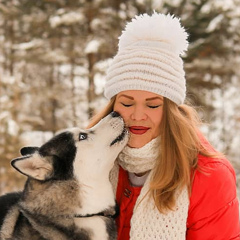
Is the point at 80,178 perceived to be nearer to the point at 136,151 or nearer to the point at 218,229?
the point at 136,151

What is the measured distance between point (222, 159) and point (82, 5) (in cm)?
928

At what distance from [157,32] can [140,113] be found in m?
0.54

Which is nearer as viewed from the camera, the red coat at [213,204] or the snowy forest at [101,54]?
the red coat at [213,204]

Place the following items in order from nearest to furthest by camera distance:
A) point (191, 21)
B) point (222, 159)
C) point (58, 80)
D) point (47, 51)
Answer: point (222, 159), point (191, 21), point (47, 51), point (58, 80)

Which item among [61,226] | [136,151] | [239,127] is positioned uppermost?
[239,127]

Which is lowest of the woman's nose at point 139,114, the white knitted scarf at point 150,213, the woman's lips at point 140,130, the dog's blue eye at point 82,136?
the white knitted scarf at point 150,213

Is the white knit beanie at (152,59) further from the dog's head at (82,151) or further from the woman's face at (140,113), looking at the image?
the dog's head at (82,151)

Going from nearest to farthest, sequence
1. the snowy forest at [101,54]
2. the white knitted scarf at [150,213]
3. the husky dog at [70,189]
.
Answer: the husky dog at [70,189] → the white knitted scarf at [150,213] → the snowy forest at [101,54]

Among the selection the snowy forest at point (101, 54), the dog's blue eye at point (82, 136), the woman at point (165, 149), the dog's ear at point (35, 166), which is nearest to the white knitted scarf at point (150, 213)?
the woman at point (165, 149)

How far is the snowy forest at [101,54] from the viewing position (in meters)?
10.4

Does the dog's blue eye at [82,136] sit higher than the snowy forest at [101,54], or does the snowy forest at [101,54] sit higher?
the snowy forest at [101,54]

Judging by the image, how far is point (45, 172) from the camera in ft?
8.36

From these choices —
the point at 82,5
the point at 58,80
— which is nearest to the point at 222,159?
the point at 82,5

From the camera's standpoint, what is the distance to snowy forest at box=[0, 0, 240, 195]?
1041cm
